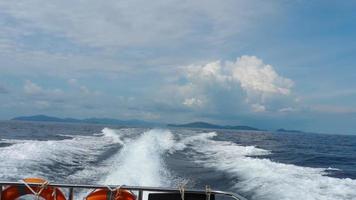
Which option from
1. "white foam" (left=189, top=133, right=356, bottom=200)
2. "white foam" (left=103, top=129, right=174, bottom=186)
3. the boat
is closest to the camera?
the boat

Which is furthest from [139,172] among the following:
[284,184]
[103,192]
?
[103,192]

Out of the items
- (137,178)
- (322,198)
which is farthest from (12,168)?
(322,198)

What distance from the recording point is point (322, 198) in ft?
40.3

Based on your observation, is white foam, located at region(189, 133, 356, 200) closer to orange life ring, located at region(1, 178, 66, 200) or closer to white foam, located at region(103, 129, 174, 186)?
white foam, located at region(103, 129, 174, 186)

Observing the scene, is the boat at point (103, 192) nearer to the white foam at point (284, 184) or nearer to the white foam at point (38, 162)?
the white foam at point (284, 184)

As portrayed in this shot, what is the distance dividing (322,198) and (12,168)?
9.46 meters

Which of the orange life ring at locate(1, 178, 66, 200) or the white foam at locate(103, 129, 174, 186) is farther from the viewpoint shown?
the white foam at locate(103, 129, 174, 186)

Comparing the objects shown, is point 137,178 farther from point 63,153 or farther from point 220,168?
point 63,153

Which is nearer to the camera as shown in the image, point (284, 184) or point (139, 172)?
point (284, 184)

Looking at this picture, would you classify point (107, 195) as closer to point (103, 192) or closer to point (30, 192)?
point (103, 192)

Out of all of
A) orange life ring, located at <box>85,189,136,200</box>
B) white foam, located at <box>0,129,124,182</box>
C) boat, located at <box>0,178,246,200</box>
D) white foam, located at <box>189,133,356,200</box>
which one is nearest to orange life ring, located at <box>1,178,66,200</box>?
boat, located at <box>0,178,246,200</box>

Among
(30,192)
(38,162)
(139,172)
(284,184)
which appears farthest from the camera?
(38,162)

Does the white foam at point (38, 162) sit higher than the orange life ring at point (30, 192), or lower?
lower

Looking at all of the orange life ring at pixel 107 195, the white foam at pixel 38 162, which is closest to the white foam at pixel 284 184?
the white foam at pixel 38 162
